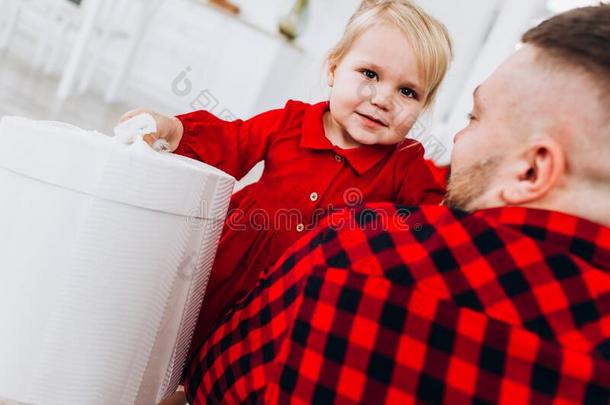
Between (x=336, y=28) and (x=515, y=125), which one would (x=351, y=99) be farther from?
(x=336, y=28)

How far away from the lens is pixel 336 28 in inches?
168

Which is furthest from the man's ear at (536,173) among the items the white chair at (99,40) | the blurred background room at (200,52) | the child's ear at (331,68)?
the white chair at (99,40)

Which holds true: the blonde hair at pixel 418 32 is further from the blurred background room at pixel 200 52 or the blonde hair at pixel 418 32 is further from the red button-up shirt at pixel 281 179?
the blurred background room at pixel 200 52

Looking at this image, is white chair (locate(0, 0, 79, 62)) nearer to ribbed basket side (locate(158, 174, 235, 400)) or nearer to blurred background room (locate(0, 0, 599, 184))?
blurred background room (locate(0, 0, 599, 184))

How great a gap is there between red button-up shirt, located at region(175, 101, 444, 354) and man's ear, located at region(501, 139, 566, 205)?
16.4 inches

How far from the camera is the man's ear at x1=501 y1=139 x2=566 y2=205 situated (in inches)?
17.7

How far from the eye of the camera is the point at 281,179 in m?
0.90

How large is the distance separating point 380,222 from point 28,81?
3.05m

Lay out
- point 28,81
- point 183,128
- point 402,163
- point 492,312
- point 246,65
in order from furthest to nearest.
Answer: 1. point 246,65
2. point 28,81
3. point 402,163
4. point 183,128
5. point 492,312

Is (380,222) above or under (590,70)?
under

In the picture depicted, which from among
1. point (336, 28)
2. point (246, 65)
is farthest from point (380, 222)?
point (336, 28)

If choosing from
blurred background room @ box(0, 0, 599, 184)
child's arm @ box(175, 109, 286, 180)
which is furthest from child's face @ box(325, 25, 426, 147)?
blurred background room @ box(0, 0, 599, 184)

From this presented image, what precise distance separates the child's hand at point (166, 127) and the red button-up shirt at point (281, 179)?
0.06ft

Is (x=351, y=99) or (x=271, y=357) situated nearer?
(x=271, y=357)
